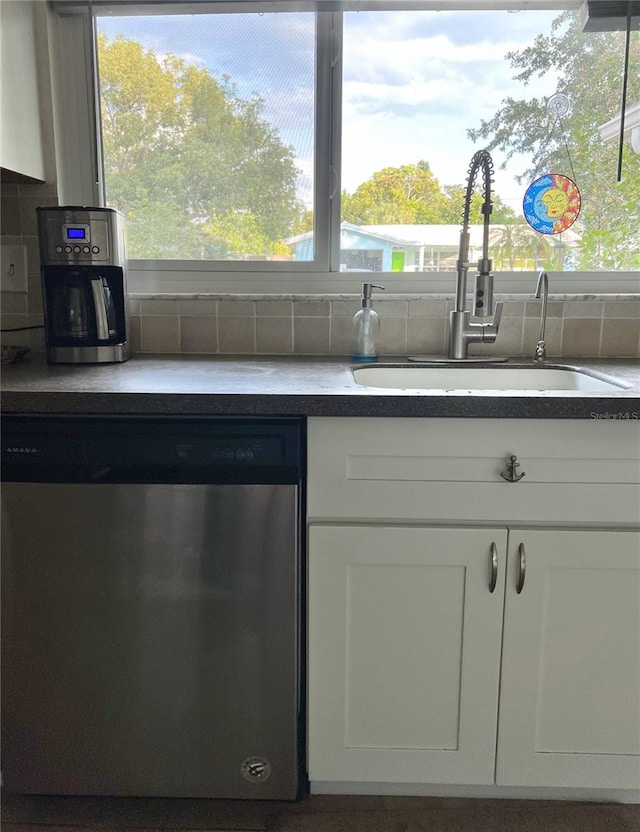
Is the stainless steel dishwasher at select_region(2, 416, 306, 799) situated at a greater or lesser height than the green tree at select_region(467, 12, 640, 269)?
lesser

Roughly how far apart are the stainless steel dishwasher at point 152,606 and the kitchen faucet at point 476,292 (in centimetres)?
69

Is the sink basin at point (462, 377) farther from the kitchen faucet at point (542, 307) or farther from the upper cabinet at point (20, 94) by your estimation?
the upper cabinet at point (20, 94)

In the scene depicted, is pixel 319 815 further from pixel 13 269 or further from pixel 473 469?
pixel 13 269

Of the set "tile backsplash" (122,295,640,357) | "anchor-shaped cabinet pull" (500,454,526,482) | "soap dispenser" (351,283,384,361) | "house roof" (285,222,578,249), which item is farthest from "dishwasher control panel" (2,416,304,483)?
"house roof" (285,222,578,249)

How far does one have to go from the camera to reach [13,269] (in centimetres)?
179

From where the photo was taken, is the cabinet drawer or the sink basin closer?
the cabinet drawer

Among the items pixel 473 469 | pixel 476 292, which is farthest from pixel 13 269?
pixel 473 469

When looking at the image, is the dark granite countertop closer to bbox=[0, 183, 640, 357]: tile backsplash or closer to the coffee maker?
the coffee maker

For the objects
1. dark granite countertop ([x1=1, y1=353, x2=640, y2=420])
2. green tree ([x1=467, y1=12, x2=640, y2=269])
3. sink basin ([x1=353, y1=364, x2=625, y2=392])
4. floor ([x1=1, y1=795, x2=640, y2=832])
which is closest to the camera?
dark granite countertop ([x1=1, y1=353, x2=640, y2=420])

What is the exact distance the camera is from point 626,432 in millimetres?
1200

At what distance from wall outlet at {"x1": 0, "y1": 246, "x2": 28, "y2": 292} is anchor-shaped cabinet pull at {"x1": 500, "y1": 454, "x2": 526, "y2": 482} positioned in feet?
4.73

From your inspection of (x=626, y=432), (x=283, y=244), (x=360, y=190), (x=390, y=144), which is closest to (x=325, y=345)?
(x=283, y=244)

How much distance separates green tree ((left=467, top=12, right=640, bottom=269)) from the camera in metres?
1.77

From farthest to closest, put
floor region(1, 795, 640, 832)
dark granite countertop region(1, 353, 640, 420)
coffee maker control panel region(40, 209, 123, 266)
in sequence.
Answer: coffee maker control panel region(40, 209, 123, 266) < floor region(1, 795, 640, 832) < dark granite countertop region(1, 353, 640, 420)
